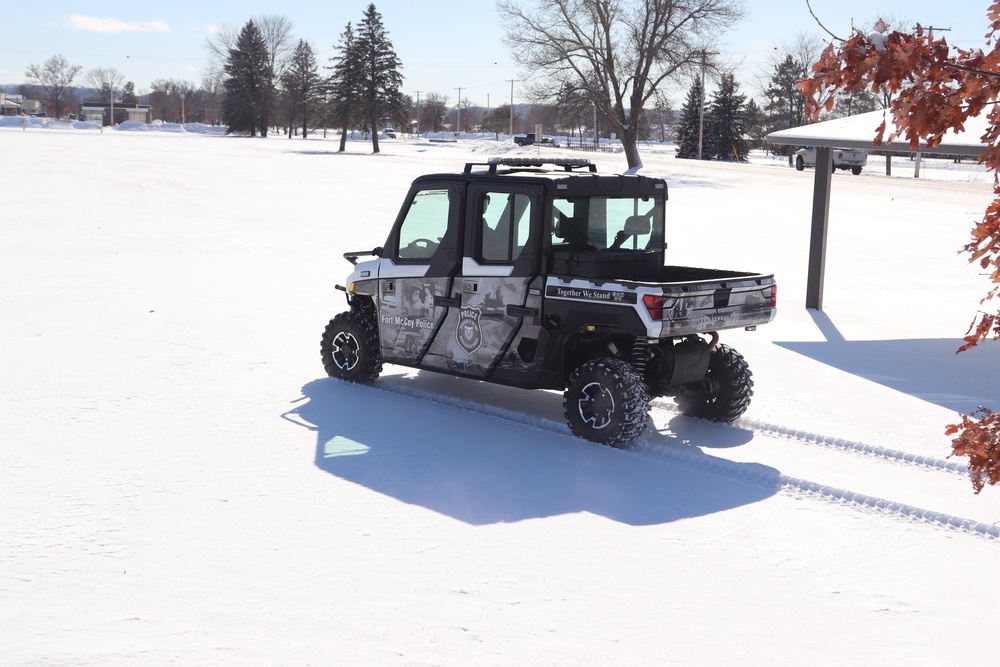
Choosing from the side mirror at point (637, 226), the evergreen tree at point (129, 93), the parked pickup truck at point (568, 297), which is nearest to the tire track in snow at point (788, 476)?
the parked pickup truck at point (568, 297)

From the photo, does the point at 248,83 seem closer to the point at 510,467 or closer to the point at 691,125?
the point at 691,125

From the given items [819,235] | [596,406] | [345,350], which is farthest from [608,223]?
[819,235]

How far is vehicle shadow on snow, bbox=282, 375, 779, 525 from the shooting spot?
22.1 feet

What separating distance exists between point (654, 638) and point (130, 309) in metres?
10.1

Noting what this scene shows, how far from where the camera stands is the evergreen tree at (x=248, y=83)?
103m

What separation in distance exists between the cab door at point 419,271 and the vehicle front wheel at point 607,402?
138 centimetres

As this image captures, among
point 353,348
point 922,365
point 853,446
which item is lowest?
point 853,446

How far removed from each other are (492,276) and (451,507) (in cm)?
234

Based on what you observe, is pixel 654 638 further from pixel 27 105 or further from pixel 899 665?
pixel 27 105

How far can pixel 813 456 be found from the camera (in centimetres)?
791

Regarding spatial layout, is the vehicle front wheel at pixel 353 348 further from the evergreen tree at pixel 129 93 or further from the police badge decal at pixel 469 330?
the evergreen tree at pixel 129 93

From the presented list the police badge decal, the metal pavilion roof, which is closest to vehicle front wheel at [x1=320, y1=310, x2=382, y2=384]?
the police badge decal

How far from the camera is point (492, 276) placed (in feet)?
27.6

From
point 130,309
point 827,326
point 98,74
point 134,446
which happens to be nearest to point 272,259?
point 130,309
